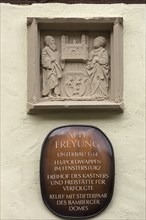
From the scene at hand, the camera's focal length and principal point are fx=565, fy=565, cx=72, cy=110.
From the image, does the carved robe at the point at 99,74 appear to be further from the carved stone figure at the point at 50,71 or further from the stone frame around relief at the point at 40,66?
the carved stone figure at the point at 50,71

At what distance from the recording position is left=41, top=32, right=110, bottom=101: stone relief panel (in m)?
3.35

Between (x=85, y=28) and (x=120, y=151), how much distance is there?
77 cm

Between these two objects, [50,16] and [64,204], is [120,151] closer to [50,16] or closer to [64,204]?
[64,204]

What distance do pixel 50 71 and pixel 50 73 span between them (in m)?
0.01

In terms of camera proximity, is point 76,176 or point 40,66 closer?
point 76,176

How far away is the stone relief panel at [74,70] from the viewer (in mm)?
3354

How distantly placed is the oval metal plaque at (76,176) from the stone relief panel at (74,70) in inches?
10.8

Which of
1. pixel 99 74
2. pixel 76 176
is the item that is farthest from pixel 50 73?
pixel 76 176

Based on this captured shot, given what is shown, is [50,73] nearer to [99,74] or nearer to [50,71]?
[50,71]

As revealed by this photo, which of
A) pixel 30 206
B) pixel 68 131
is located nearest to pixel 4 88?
pixel 68 131

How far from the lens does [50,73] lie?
132 inches

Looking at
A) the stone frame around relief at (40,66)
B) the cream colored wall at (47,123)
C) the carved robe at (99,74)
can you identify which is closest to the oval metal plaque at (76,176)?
the cream colored wall at (47,123)

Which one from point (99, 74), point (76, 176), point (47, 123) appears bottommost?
point (76, 176)

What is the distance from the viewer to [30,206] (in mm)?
3240
